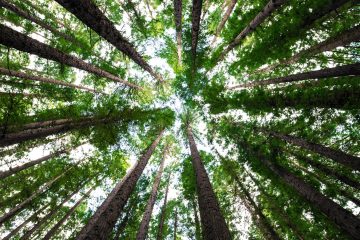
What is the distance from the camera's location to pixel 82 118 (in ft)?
37.2

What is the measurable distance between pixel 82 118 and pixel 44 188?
5.29 m

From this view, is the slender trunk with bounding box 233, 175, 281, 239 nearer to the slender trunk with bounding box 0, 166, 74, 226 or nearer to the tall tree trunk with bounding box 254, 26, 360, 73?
the tall tree trunk with bounding box 254, 26, 360, 73

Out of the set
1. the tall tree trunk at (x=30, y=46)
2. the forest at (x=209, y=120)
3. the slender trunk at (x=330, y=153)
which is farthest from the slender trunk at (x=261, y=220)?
the tall tree trunk at (x=30, y=46)

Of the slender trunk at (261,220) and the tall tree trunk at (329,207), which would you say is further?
the slender trunk at (261,220)

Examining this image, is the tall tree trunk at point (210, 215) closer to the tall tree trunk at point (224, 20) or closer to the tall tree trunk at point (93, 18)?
the tall tree trunk at point (93, 18)

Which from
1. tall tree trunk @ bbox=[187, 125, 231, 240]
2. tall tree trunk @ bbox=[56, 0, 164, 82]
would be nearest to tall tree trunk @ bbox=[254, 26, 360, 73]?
tall tree trunk @ bbox=[187, 125, 231, 240]

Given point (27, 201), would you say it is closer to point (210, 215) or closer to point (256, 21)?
point (210, 215)

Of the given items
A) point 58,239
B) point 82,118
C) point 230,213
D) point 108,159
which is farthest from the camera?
point 108,159

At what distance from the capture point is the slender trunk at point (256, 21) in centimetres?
741

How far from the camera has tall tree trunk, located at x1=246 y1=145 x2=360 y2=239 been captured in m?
6.04

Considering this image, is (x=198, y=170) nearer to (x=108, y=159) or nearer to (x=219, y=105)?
(x=219, y=105)

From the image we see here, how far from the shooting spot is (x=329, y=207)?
6.87 meters

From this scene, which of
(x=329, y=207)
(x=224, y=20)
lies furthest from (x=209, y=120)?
(x=329, y=207)

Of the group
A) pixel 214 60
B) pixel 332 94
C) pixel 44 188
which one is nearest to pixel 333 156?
pixel 332 94
